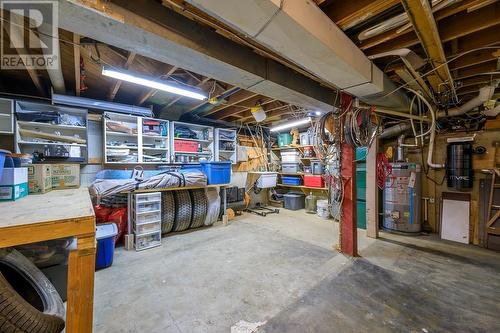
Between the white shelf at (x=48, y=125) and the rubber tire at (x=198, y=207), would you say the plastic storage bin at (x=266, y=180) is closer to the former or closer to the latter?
the rubber tire at (x=198, y=207)

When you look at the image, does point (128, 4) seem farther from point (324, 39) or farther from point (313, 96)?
point (313, 96)

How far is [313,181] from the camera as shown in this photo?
5672 millimetres

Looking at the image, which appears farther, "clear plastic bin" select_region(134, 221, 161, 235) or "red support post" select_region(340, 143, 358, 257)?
"clear plastic bin" select_region(134, 221, 161, 235)

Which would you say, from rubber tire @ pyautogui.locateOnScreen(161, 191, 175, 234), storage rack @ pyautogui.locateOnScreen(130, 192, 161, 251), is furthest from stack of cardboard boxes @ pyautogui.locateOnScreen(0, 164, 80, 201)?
rubber tire @ pyautogui.locateOnScreen(161, 191, 175, 234)

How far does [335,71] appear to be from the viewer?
1.95 m

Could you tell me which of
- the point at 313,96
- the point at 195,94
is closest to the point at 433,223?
the point at 313,96

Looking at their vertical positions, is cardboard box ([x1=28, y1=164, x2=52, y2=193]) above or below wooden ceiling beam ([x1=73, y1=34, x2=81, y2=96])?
below

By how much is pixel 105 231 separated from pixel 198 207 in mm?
1680

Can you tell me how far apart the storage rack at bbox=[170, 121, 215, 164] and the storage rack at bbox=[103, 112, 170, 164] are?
6.2 inches

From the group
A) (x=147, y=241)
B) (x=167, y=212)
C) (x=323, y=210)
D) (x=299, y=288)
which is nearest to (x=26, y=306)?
(x=299, y=288)

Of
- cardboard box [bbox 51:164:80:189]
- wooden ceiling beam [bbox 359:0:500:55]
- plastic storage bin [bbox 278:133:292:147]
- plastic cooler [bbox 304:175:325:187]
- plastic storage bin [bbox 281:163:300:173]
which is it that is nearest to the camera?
wooden ceiling beam [bbox 359:0:500:55]

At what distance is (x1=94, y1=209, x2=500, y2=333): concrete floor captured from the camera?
1748mm

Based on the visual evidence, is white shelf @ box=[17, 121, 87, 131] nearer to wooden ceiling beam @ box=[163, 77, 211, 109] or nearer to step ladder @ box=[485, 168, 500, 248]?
wooden ceiling beam @ box=[163, 77, 211, 109]

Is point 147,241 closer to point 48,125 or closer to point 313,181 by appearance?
point 48,125
